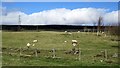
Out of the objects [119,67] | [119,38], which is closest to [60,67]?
[119,67]

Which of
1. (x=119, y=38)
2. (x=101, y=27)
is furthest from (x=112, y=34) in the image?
(x=101, y=27)

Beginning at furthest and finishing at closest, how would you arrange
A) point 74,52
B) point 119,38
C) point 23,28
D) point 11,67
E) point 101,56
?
1. point 23,28
2. point 119,38
3. point 74,52
4. point 101,56
5. point 11,67

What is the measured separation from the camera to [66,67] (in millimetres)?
22406

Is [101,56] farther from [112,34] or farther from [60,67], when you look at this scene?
[112,34]

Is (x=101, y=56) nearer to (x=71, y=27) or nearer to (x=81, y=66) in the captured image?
(x=81, y=66)

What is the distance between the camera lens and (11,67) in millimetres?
21469

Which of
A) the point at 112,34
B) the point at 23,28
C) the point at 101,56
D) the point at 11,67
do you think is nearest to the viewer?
the point at 11,67

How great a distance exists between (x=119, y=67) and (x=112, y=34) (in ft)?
151

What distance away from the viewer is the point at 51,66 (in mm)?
22531

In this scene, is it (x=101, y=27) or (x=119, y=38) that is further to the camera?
(x=101, y=27)

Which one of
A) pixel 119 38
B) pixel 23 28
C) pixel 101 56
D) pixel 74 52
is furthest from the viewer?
pixel 23 28

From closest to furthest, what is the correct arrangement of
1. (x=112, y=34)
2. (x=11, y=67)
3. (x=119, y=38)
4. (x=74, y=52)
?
(x=11, y=67)
(x=74, y=52)
(x=119, y=38)
(x=112, y=34)

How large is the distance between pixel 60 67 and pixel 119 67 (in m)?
4.82

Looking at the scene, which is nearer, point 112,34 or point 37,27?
point 112,34
